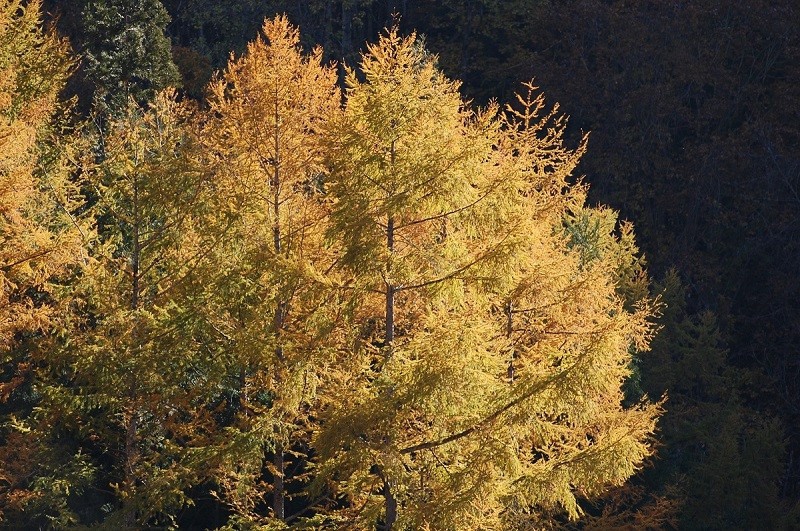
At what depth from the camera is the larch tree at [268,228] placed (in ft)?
46.9

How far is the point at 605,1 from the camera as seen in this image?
43.0 m

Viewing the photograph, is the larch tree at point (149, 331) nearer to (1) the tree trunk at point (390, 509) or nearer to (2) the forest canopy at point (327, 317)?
(2) the forest canopy at point (327, 317)

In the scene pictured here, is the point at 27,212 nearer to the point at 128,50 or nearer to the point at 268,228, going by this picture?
the point at 268,228

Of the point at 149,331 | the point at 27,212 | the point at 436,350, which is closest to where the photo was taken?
the point at 436,350

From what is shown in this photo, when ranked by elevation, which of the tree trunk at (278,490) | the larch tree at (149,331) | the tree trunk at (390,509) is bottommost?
the tree trunk at (390,509)

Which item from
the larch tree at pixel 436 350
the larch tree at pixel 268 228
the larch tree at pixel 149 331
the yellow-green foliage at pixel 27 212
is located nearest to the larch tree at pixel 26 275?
the yellow-green foliage at pixel 27 212

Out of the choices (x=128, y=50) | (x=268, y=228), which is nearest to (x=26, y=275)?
(x=268, y=228)

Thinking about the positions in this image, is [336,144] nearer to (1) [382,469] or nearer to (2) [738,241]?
(1) [382,469]

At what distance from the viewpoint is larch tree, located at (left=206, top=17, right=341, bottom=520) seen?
46.9 feet

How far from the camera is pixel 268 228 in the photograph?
15031 millimetres

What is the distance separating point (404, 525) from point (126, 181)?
7.59 m

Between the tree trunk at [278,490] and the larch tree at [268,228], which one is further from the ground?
the larch tree at [268,228]

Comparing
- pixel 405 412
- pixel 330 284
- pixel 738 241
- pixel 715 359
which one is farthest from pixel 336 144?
pixel 738 241

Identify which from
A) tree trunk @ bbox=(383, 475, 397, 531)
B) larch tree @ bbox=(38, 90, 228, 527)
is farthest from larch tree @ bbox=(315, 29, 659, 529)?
larch tree @ bbox=(38, 90, 228, 527)
